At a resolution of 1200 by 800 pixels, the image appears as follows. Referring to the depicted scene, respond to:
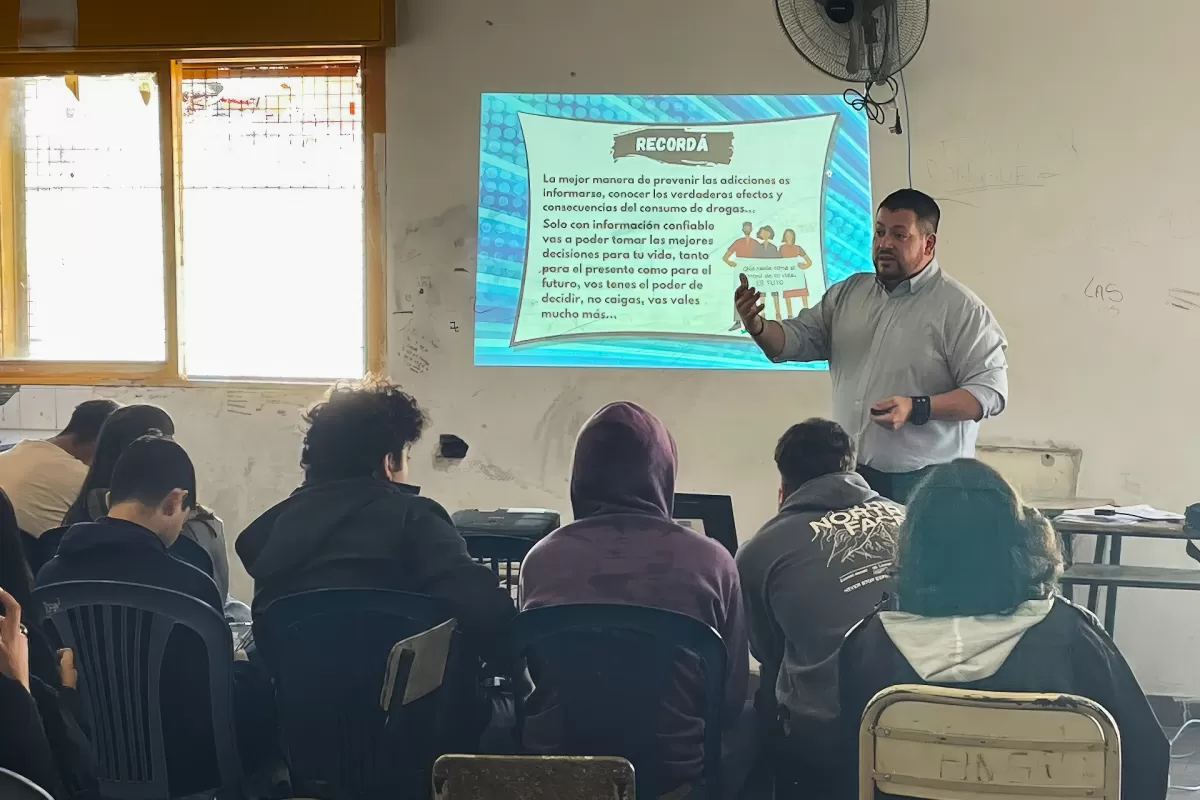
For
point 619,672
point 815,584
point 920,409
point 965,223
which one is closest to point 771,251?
point 965,223

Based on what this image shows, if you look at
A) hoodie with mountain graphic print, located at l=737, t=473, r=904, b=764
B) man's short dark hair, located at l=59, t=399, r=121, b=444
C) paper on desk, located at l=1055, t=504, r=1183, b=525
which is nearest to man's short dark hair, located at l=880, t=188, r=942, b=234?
paper on desk, located at l=1055, t=504, r=1183, b=525

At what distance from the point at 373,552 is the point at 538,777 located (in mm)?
633

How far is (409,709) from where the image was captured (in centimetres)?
187

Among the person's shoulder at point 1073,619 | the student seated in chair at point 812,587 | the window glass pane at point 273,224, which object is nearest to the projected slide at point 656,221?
the window glass pane at point 273,224

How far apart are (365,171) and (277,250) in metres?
0.49

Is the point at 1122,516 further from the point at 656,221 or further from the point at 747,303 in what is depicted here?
the point at 656,221

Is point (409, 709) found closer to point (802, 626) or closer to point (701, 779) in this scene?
point (701, 779)

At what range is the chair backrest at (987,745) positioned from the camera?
1388 millimetres

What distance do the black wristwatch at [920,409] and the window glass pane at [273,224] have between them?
2.03m

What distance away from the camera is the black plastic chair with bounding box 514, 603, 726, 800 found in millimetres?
1689

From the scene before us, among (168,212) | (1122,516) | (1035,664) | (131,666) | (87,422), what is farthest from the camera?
(168,212)

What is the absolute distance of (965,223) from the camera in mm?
3492

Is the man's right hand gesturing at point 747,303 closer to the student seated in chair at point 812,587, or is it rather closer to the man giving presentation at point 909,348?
the man giving presentation at point 909,348

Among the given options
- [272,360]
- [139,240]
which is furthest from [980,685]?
[139,240]
